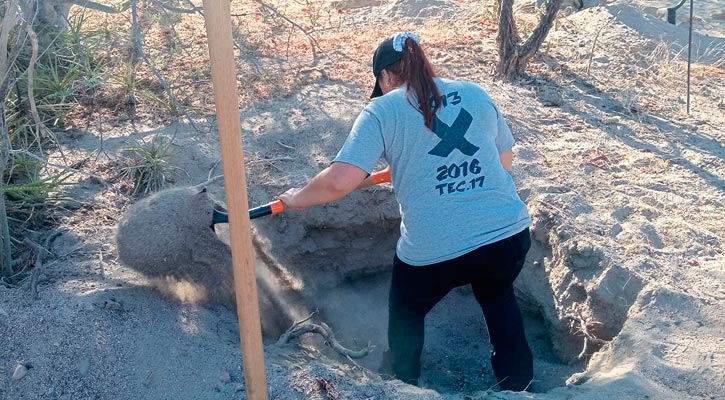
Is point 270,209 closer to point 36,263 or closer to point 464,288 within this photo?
point 36,263

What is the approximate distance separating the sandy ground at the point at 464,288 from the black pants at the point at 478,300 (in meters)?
0.25

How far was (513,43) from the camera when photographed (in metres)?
5.95

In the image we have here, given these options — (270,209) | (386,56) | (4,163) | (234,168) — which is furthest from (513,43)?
(234,168)

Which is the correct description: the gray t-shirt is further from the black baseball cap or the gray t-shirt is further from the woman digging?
the black baseball cap

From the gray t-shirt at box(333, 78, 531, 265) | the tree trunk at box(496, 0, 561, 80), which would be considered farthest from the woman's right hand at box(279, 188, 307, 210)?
the tree trunk at box(496, 0, 561, 80)

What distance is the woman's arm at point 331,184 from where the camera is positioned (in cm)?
283

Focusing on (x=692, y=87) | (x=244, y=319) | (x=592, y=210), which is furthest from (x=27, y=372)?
(x=692, y=87)

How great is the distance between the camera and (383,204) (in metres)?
4.63

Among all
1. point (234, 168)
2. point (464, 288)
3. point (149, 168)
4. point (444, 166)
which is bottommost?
point (464, 288)

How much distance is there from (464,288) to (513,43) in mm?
2169

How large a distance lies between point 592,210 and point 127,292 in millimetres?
2528

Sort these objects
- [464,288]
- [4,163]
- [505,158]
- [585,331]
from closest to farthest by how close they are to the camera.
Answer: [505,158] < [4,163] < [585,331] < [464,288]

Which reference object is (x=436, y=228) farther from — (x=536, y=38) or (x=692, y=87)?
(x=692, y=87)

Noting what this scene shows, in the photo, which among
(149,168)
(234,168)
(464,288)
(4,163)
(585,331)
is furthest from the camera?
(464,288)
